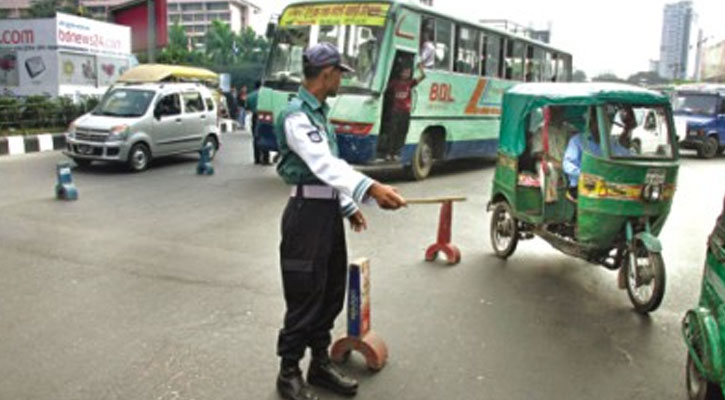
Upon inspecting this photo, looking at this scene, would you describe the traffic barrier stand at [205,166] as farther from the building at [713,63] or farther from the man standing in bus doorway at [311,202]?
Answer: the building at [713,63]

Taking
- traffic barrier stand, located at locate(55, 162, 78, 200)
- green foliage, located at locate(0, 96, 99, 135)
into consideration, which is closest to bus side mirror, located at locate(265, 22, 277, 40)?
traffic barrier stand, located at locate(55, 162, 78, 200)

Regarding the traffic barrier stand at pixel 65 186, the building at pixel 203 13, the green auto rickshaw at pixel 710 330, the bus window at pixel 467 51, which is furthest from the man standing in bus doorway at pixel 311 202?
the building at pixel 203 13

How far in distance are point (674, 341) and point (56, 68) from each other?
22372 millimetres

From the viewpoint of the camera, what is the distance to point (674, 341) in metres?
4.56

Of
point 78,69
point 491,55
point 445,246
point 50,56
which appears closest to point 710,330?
point 445,246

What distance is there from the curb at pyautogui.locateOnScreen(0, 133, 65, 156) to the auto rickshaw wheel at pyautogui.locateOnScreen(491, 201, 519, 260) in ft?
38.7

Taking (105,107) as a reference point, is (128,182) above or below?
below

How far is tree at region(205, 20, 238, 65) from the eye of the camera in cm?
7700

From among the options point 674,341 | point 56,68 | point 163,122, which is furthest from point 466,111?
point 56,68

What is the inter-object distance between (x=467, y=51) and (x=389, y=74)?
296cm

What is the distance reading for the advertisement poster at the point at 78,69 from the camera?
23.0 m

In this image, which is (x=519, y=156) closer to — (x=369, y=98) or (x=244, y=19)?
(x=369, y=98)

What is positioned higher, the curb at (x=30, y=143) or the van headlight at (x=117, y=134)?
the van headlight at (x=117, y=134)

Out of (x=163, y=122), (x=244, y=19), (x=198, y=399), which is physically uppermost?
(x=244, y=19)
